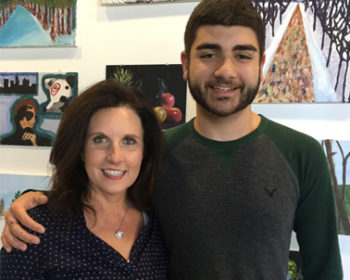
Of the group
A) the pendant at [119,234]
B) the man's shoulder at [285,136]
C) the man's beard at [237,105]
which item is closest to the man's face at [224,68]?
the man's beard at [237,105]

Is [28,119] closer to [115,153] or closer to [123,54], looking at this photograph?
[123,54]

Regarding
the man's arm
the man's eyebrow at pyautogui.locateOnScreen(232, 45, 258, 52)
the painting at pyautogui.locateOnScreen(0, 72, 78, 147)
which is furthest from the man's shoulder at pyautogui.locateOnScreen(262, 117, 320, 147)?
the painting at pyautogui.locateOnScreen(0, 72, 78, 147)

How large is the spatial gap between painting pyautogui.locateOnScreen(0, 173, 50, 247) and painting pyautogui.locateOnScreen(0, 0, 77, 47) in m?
0.68

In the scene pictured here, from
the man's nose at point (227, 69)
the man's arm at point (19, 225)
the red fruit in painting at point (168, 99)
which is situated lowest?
the man's arm at point (19, 225)

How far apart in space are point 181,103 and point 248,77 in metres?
Result: 0.63

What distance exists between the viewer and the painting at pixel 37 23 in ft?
5.93

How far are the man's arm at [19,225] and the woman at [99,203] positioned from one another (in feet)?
0.07

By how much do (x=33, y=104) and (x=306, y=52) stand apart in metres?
1.35

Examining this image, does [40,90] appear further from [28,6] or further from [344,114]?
[344,114]

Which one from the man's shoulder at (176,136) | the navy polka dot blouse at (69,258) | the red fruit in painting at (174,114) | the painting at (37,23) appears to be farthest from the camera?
the painting at (37,23)

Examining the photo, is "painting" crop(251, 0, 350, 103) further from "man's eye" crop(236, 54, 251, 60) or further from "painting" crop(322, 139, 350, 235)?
"man's eye" crop(236, 54, 251, 60)

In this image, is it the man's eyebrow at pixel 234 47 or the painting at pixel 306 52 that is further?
the painting at pixel 306 52

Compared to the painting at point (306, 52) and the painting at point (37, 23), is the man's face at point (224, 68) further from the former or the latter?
the painting at point (37, 23)

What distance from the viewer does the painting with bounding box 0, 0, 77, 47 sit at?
1808 millimetres
